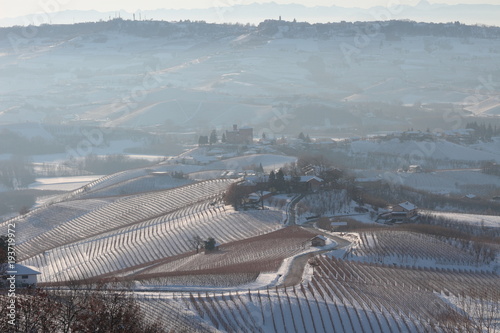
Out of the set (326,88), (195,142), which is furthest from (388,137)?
(326,88)

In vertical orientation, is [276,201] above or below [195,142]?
above

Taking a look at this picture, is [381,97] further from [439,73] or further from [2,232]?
[2,232]

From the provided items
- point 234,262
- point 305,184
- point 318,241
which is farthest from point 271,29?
point 234,262

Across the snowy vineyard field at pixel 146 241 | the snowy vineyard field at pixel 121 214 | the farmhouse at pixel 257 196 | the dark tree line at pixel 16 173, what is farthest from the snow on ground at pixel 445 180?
the dark tree line at pixel 16 173

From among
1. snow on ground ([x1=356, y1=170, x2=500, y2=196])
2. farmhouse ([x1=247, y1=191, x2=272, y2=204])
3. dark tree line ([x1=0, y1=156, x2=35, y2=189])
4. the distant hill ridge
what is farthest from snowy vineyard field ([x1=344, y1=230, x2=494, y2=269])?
the distant hill ridge

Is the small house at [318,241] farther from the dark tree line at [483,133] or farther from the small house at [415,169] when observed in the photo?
the dark tree line at [483,133]

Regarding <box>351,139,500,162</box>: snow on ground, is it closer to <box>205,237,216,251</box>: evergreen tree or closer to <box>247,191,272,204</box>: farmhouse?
<box>247,191,272,204</box>: farmhouse
